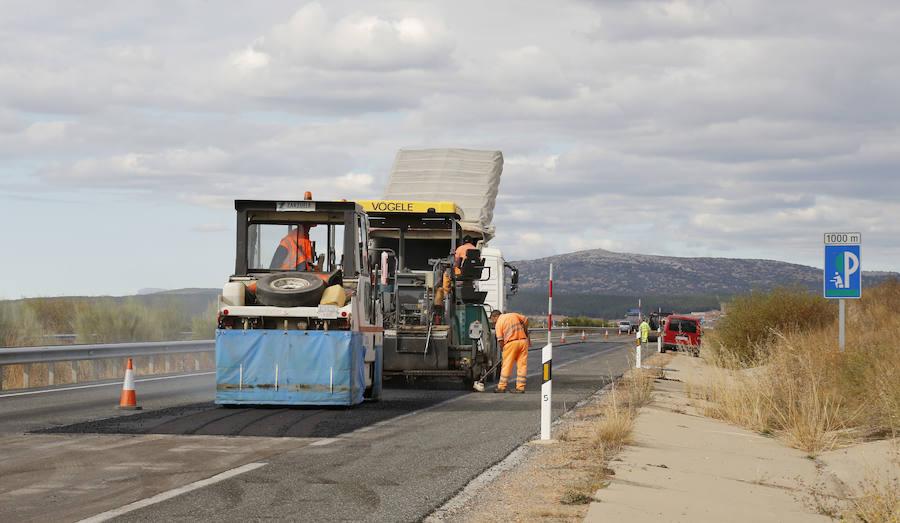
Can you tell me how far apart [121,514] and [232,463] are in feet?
9.19

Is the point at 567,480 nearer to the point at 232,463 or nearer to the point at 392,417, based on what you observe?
the point at 232,463

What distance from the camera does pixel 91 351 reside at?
25.1m

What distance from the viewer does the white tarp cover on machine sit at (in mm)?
27906

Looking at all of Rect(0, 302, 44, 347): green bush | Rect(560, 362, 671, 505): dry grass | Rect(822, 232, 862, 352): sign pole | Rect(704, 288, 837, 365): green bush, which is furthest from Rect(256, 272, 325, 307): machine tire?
Rect(704, 288, 837, 365): green bush

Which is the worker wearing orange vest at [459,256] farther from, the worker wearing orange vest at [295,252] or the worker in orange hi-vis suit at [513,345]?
the worker wearing orange vest at [295,252]

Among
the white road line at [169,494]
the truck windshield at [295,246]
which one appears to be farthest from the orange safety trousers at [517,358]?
the white road line at [169,494]

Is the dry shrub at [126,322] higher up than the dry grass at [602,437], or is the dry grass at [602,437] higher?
the dry shrub at [126,322]

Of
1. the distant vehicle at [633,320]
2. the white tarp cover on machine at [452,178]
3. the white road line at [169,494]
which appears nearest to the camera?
the white road line at [169,494]

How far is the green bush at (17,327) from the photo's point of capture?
30484 millimetres

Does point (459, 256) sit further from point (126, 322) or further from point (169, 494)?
point (126, 322)

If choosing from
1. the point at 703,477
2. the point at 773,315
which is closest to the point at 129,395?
the point at 703,477

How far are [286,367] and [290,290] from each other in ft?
3.70

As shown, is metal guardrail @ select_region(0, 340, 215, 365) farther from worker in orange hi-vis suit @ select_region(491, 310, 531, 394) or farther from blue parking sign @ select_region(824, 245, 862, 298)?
blue parking sign @ select_region(824, 245, 862, 298)

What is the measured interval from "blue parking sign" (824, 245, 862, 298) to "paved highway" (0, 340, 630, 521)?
5738 mm
